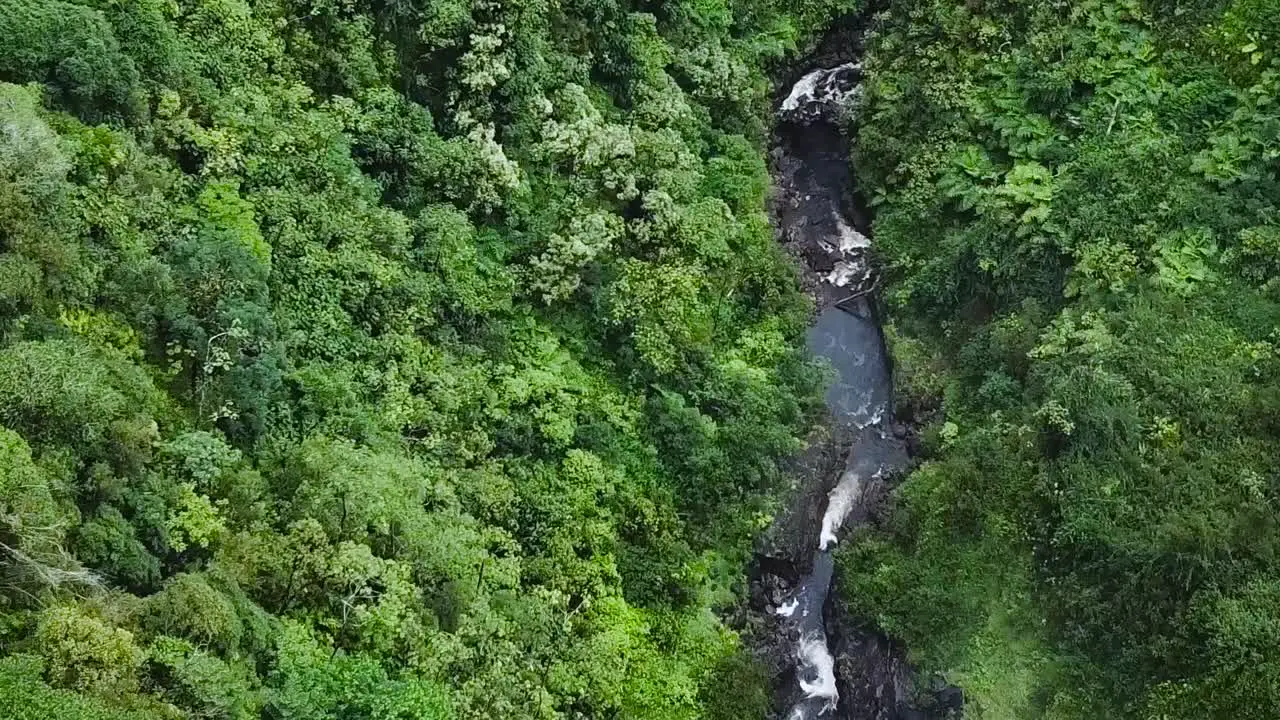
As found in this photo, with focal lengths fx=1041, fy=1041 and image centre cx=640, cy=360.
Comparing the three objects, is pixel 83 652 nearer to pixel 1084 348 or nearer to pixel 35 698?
pixel 35 698

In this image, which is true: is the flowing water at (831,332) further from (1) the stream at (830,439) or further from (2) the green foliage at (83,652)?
(2) the green foliage at (83,652)

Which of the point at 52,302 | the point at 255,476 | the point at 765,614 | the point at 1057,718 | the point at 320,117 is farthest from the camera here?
the point at 765,614

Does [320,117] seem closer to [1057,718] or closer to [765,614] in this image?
[765,614]

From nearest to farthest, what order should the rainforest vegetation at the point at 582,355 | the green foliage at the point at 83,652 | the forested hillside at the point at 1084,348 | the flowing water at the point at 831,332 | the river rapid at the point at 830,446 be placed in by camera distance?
the green foliage at the point at 83,652 < the rainforest vegetation at the point at 582,355 < the forested hillside at the point at 1084,348 < the river rapid at the point at 830,446 < the flowing water at the point at 831,332

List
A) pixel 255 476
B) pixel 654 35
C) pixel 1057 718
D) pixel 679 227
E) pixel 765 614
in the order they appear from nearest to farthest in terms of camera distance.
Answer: pixel 255 476 < pixel 1057 718 < pixel 765 614 < pixel 679 227 < pixel 654 35

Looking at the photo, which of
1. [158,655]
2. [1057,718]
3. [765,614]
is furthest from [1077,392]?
[158,655]

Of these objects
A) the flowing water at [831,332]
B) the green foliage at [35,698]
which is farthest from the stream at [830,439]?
the green foliage at [35,698]
